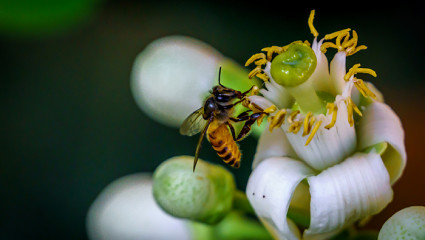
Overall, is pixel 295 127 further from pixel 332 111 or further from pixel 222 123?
pixel 222 123

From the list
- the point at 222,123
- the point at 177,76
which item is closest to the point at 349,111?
the point at 222,123

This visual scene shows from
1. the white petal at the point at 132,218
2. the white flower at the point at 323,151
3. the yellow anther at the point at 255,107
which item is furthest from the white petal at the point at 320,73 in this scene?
the white petal at the point at 132,218

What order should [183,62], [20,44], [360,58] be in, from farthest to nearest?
[20,44] → [360,58] → [183,62]

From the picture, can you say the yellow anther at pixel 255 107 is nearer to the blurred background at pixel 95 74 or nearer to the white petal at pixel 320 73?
the white petal at pixel 320 73

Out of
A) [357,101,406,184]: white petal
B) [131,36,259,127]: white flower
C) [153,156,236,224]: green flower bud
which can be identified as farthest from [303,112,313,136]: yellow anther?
[131,36,259,127]: white flower

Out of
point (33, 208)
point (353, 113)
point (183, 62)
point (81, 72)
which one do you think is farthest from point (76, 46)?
point (353, 113)

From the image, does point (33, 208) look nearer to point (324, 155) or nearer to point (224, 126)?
point (224, 126)
